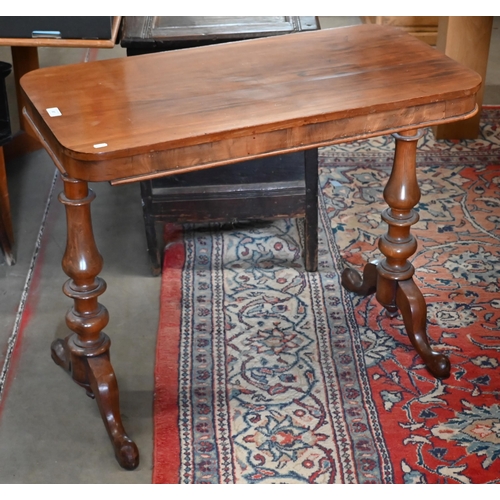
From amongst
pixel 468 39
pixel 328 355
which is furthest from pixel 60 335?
pixel 468 39

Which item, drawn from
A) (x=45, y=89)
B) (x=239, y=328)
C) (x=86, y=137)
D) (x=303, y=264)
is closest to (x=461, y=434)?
(x=239, y=328)

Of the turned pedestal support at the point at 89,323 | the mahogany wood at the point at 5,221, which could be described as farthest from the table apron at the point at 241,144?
the mahogany wood at the point at 5,221

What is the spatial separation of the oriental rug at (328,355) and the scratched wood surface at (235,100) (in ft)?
2.85

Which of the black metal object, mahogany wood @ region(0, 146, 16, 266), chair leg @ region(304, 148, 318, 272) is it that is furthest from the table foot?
mahogany wood @ region(0, 146, 16, 266)

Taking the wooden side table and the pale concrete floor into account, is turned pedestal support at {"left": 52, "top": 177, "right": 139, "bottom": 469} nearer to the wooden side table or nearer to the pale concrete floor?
the pale concrete floor

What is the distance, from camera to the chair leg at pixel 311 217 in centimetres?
292

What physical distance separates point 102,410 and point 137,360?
385mm

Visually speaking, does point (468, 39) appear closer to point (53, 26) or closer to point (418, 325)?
point (418, 325)

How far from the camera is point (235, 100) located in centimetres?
201

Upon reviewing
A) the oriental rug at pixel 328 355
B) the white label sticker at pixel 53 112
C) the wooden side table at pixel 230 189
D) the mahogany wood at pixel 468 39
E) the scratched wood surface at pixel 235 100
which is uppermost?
the white label sticker at pixel 53 112

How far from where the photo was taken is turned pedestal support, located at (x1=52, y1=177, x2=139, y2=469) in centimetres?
205

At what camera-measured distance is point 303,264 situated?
10.3ft

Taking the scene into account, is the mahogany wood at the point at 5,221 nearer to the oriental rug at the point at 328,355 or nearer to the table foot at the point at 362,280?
the oriental rug at the point at 328,355
